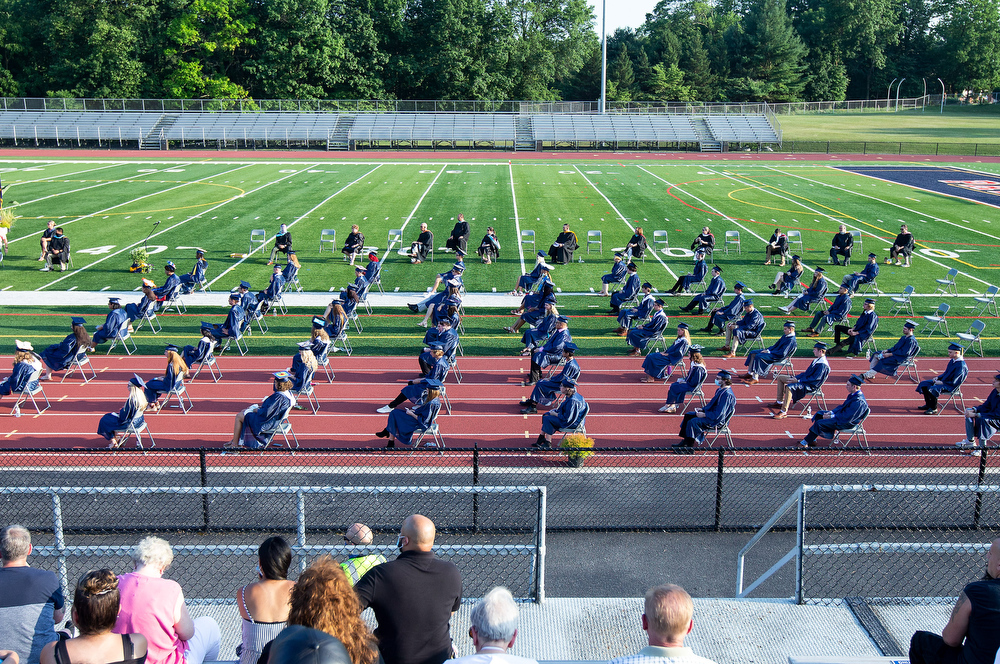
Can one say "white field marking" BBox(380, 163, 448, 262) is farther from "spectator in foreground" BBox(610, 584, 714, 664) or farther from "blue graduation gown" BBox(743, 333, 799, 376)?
"spectator in foreground" BBox(610, 584, 714, 664)

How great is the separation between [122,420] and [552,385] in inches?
258

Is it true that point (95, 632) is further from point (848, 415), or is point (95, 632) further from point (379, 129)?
point (379, 129)

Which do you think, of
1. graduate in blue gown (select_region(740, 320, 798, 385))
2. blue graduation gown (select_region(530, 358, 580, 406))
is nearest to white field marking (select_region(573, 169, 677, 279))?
graduate in blue gown (select_region(740, 320, 798, 385))

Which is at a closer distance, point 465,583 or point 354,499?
point 465,583

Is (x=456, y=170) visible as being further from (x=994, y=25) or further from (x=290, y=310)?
(x=994, y=25)

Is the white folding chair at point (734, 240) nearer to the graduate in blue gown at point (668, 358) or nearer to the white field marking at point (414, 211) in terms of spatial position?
the white field marking at point (414, 211)

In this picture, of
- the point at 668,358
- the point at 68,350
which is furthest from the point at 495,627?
the point at 68,350

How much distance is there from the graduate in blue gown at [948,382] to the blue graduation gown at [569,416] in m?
6.38

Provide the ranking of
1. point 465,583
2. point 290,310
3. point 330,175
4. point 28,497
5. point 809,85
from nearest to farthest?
point 465,583 < point 28,497 < point 290,310 < point 330,175 < point 809,85

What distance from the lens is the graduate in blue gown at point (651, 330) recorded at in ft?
53.2

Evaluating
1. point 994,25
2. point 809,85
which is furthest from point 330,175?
point 994,25

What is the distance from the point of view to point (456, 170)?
151 feet

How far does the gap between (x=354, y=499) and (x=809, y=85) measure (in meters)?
97.6

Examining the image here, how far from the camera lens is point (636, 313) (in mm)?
17656
